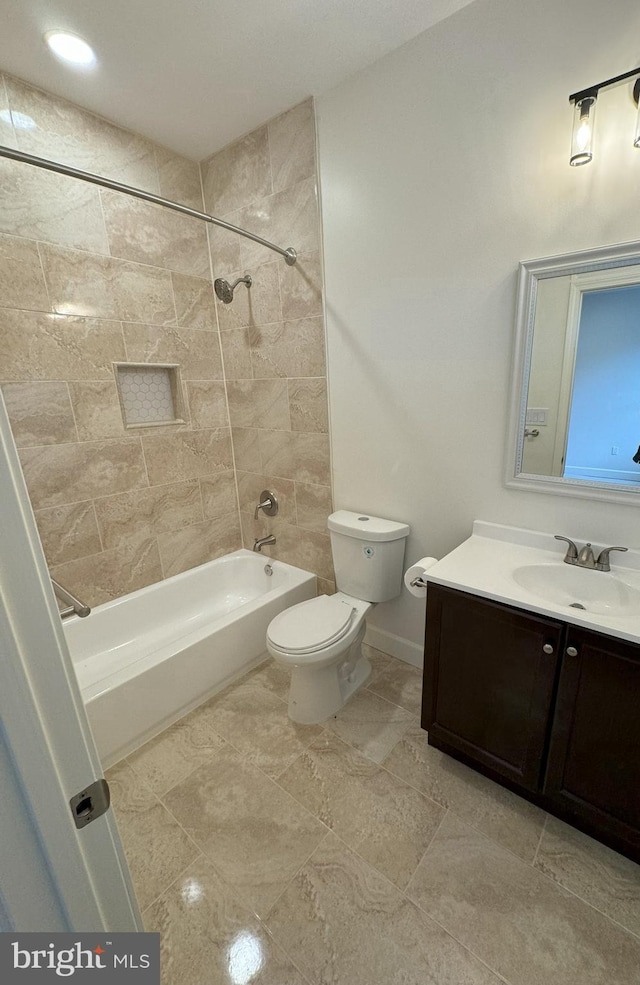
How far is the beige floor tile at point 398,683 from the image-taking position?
6.15ft

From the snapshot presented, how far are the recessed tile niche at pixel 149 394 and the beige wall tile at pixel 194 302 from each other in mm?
296

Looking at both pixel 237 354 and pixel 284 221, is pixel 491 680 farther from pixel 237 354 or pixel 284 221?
pixel 284 221

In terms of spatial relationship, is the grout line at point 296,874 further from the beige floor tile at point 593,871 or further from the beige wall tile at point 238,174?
the beige wall tile at point 238,174

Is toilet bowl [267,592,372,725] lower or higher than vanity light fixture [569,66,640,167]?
lower

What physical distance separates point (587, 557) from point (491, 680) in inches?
21.3

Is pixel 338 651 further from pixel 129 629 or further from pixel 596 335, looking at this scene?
pixel 596 335

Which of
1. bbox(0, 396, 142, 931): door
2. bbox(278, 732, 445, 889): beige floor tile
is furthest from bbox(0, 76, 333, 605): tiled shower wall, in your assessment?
bbox(0, 396, 142, 931): door

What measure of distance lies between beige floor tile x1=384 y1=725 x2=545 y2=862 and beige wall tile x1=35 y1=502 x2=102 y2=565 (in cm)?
173

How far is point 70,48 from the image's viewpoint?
149cm

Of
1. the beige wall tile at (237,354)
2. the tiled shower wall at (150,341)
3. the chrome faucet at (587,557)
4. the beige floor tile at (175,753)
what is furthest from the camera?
the beige wall tile at (237,354)

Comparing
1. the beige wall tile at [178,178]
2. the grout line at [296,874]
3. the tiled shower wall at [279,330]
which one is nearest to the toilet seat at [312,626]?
the tiled shower wall at [279,330]

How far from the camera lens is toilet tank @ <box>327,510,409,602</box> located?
1.89 meters

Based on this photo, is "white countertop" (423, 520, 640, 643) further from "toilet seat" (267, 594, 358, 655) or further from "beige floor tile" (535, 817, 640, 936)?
"beige floor tile" (535, 817, 640, 936)

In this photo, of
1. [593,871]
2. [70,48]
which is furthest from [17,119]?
[593,871]
